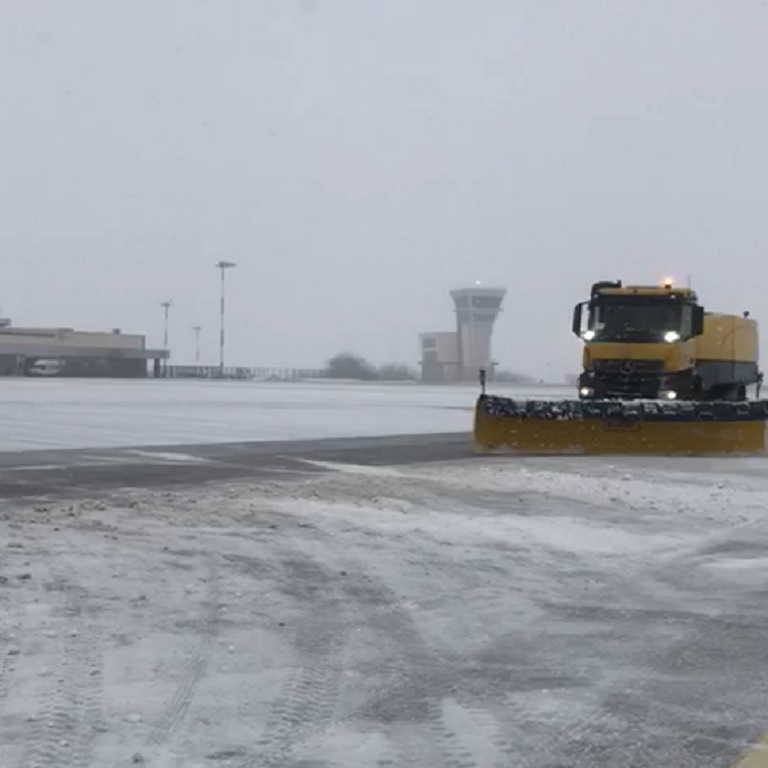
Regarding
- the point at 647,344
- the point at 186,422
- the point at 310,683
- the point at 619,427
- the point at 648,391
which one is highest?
the point at 647,344

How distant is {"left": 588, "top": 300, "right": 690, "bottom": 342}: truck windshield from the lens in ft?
74.9

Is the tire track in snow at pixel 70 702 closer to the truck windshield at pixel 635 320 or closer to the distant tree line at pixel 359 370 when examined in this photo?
the truck windshield at pixel 635 320

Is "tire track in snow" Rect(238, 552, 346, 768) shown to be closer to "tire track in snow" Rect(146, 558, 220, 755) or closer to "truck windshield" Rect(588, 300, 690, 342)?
"tire track in snow" Rect(146, 558, 220, 755)

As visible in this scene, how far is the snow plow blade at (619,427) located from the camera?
20.3m

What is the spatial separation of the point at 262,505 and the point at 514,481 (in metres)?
4.03

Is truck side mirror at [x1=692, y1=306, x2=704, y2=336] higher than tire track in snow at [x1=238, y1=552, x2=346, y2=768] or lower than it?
higher

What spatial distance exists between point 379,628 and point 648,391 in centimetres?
1615

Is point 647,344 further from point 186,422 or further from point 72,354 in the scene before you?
point 72,354

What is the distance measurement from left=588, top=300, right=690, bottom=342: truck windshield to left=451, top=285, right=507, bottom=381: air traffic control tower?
376ft

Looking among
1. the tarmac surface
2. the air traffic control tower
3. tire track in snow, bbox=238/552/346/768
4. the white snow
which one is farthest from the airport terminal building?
tire track in snow, bbox=238/552/346/768

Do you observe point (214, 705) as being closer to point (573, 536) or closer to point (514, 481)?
point (573, 536)

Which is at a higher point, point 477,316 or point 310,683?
point 477,316

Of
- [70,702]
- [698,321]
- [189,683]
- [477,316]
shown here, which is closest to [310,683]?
[189,683]

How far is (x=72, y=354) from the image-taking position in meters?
107
